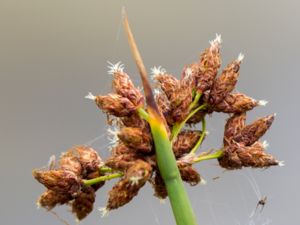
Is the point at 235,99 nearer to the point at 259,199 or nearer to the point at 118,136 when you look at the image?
the point at 118,136

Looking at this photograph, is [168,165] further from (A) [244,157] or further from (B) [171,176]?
(A) [244,157]

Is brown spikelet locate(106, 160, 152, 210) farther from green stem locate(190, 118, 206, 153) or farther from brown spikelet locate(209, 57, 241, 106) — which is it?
brown spikelet locate(209, 57, 241, 106)

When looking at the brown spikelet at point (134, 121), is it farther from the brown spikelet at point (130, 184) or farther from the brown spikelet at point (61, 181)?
the brown spikelet at point (61, 181)

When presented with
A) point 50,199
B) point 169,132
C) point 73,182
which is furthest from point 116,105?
point 50,199

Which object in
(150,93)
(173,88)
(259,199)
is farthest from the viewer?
(259,199)

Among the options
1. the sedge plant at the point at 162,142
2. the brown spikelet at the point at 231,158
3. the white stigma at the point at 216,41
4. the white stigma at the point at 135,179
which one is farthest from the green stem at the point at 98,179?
the white stigma at the point at 216,41

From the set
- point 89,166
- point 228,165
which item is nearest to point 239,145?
point 228,165
